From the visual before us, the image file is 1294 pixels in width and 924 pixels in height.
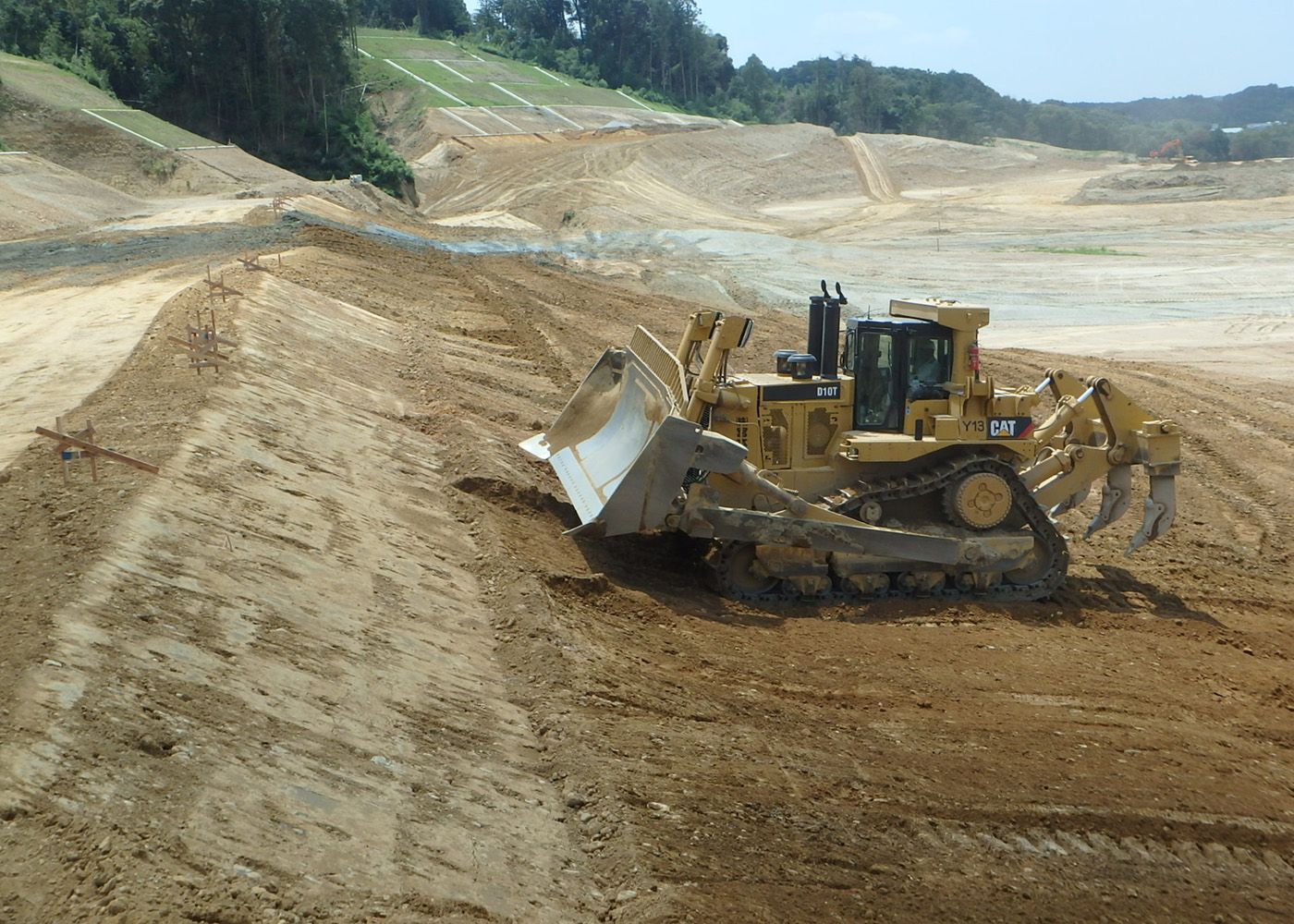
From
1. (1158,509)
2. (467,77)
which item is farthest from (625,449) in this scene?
(467,77)

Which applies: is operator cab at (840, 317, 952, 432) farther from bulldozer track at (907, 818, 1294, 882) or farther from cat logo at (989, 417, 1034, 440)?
bulldozer track at (907, 818, 1294, 882)

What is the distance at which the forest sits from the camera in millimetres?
54156

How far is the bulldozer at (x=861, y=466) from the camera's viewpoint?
423 inches

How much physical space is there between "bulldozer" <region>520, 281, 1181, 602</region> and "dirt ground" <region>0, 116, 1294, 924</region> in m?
0.42

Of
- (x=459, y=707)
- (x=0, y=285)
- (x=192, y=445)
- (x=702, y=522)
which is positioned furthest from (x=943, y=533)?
(x=0, y=285)

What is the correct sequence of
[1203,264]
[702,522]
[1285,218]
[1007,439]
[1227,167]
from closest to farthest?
[702,522] < [1007,439] < [1203,264] < [1285,218] < [1227,167]

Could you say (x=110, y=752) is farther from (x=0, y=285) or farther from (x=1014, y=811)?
(x=0, y=285)

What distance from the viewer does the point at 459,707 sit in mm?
7379

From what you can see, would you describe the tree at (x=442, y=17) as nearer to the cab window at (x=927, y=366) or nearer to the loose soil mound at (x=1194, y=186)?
the loose soil mound at (x=1194, y=186)

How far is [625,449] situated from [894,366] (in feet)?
8.30

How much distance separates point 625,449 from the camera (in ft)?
37.4

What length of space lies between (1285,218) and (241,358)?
132 ft

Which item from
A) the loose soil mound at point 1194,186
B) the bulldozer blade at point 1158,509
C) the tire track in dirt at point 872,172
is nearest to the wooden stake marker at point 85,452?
the bulldozer blade at point 1158,509

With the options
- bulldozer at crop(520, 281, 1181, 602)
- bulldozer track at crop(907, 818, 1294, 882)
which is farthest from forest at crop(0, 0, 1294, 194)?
bulldozer track at crop(907, 818, 1294, 882)
